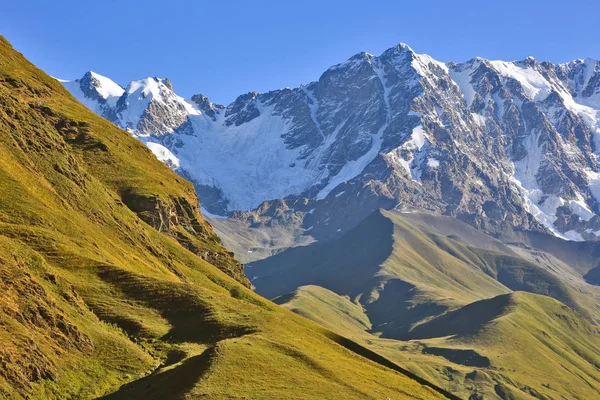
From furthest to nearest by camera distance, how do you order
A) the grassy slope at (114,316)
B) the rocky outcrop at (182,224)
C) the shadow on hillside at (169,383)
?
the rocky outcrop at (182,224) < the grassy slope at (114,316) < the shadow on hillside at (169,383)

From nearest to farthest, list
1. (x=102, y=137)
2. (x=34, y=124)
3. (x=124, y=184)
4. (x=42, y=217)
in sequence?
(x=42, y=217)
(x=34, y=124)
(x=124, y=184)
(x=102, y=137)

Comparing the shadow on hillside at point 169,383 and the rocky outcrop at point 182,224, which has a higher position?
the rocky outcrop at point 182,224

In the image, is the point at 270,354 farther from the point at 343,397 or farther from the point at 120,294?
the point at 120,294

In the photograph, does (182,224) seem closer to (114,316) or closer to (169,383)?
(114,316)

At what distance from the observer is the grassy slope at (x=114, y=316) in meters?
79.8

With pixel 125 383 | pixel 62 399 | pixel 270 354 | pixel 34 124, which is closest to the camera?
pixel 62 399

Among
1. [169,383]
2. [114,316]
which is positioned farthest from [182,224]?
[169,383]

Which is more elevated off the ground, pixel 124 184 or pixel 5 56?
pixel 5 56

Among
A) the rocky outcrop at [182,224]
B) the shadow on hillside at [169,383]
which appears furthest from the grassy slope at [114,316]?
the rocky outcrop at [182,224]

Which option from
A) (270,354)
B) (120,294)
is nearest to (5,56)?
(120,294)

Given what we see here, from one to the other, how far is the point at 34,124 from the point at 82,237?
122 ft

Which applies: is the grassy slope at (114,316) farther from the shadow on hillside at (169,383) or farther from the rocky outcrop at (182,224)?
the rocky outcrop at (182,224)

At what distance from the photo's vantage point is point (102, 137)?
7500 inches

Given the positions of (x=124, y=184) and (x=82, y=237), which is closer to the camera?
(x=82, y=237)
